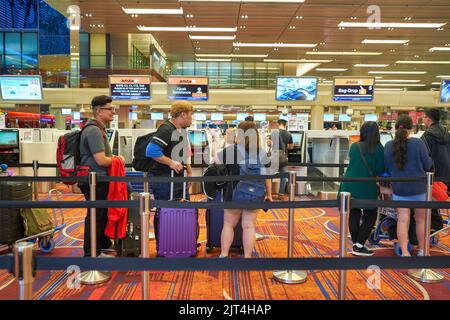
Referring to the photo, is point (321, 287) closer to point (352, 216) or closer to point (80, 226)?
point (352, 216)

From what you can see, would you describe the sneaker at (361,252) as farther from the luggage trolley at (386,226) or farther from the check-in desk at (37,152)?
the check-in desk at (37,152)

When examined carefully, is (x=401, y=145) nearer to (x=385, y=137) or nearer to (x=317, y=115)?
(x=385, y=137)

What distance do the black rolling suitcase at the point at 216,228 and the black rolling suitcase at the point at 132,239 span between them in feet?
2.54

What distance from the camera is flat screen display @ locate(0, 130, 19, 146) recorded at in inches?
383

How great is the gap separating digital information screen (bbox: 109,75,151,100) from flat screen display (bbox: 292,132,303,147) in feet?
12.5

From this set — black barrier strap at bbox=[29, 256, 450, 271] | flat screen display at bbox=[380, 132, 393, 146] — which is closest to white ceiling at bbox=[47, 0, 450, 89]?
flat screen display at bbox=[380, 132, 393, 146]

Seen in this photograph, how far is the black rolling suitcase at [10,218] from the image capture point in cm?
443

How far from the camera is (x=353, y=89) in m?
11.3

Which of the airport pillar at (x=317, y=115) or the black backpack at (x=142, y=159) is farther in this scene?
the airport pillar at (x=317, y=115)

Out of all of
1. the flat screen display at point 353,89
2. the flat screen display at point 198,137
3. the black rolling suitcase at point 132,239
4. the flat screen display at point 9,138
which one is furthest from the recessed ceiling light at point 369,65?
the black rolling suitcase at point 132,239

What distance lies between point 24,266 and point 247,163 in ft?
7.93

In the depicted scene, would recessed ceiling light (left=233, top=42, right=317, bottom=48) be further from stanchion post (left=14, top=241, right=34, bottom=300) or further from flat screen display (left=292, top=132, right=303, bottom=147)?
stanchion post (left=14, top=241, right=34, bottom=300)

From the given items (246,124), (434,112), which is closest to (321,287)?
(246,124)

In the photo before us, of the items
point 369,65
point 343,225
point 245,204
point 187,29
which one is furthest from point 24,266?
point 369,65
